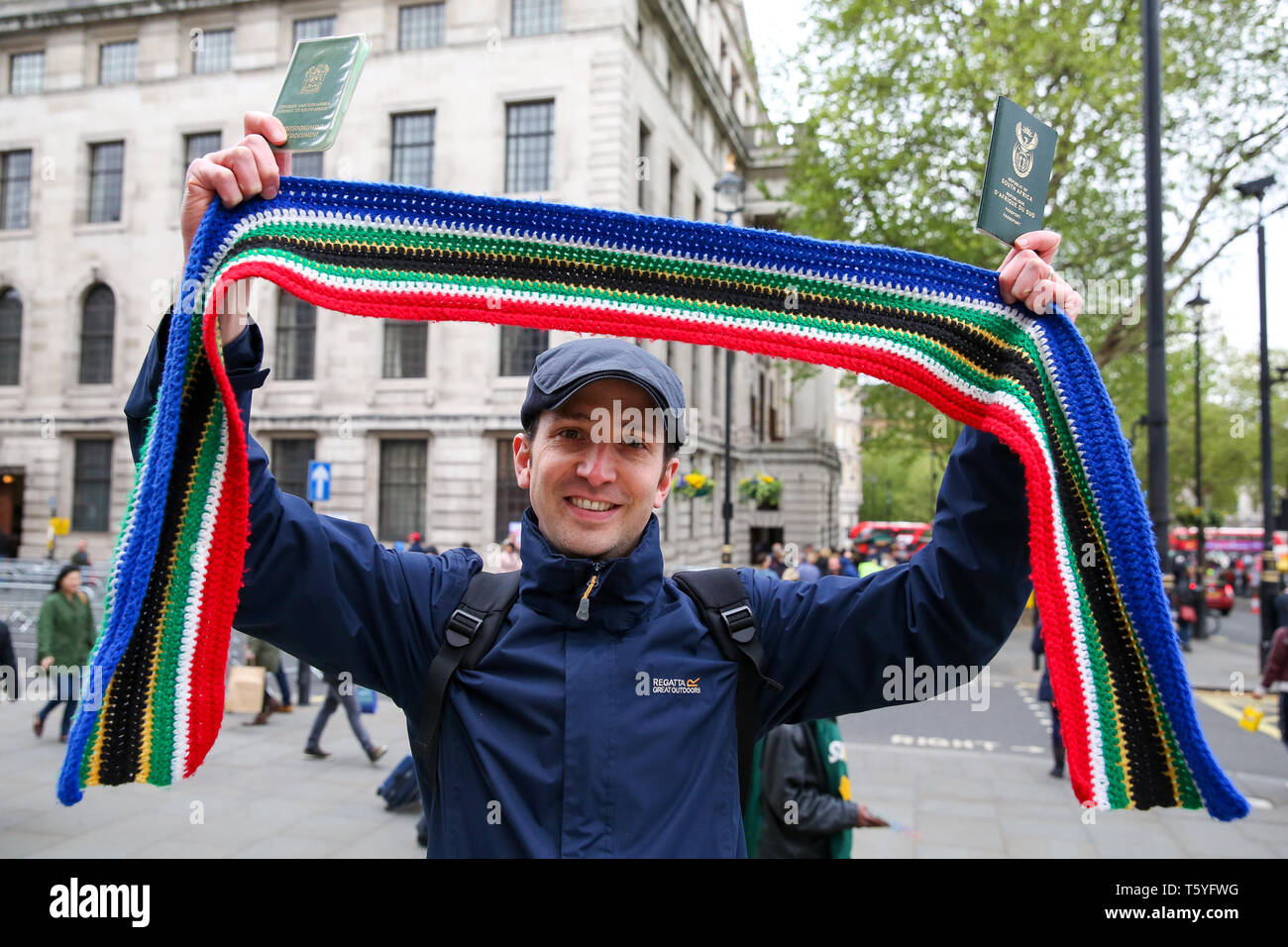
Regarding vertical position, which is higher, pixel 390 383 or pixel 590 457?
pixel 390 383

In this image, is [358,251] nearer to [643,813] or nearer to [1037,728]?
[643,813]

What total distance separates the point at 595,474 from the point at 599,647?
37cm

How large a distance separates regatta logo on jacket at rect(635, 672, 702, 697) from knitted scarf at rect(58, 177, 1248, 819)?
0.72 m

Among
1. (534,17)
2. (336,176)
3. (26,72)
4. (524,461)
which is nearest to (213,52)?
(336,176)

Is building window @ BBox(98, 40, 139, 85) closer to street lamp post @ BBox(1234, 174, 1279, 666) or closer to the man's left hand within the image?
street lamp post @ BBox(1234, 174, 1279, 666)

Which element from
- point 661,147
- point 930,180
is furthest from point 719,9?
point 930,180

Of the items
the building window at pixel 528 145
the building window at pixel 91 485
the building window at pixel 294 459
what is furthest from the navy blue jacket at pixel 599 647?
the building window at pixel 91 485

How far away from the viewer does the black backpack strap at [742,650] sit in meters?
1.94

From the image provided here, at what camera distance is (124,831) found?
20.3 feet

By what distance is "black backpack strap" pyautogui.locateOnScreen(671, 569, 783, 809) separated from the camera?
194 centimetres

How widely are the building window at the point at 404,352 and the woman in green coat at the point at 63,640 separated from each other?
15.0 metres

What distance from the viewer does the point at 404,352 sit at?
2388 cm

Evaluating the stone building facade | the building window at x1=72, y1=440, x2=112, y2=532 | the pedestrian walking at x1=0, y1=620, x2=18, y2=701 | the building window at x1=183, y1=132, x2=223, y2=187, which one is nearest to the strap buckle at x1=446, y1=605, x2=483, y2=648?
the pedestrian walking at x1=0, y1=620, x2=18, y2=701

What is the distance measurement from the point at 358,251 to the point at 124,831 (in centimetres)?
601
